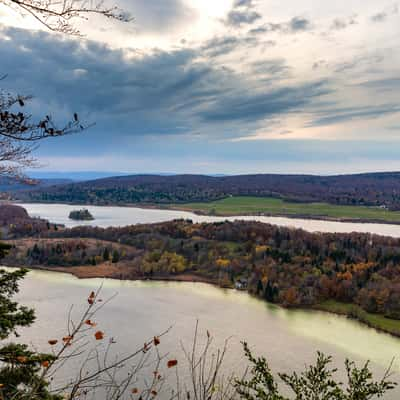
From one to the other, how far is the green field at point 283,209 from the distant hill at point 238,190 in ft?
25.2

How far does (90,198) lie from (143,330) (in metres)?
119

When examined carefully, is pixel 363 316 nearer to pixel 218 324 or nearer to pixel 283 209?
pixel 218 324

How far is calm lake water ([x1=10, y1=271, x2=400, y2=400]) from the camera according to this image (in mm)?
20891

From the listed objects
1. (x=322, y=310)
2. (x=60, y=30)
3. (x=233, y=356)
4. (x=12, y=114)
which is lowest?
(x=322, y=310)

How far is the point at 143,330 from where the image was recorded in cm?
2358

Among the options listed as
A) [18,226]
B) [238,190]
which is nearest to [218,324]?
[18,226]

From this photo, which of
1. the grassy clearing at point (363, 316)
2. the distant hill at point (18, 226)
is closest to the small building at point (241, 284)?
the grassy clearing at point (363, 316)

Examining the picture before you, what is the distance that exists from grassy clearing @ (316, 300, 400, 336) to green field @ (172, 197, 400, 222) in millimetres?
58257

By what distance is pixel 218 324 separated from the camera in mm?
25859

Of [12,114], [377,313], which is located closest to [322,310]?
[377,313]

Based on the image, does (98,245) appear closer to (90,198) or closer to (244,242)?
(244,242)

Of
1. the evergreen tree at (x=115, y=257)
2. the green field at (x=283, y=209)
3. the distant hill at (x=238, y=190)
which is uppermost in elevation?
the distant hill at (x=238, y=190)

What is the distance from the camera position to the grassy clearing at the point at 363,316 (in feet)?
91.0

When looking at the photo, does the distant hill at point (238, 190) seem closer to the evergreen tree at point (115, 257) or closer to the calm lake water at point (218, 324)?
the evergreen tree at point (115, 257)
